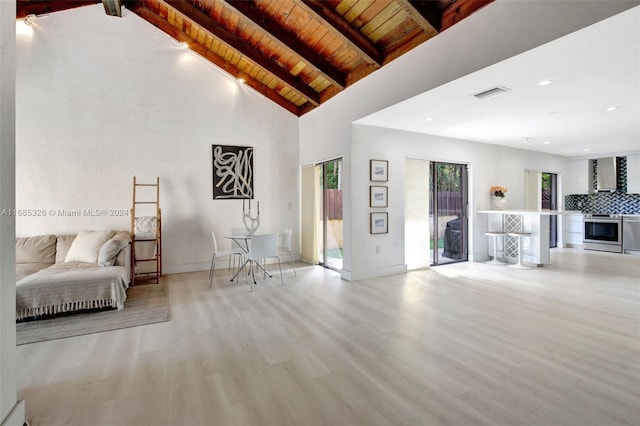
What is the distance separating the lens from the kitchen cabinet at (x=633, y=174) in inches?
273

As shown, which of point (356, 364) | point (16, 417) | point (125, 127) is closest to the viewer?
point (16, 417)

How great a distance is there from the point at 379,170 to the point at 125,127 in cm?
426

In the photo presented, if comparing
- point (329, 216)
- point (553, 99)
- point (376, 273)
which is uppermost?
point (553, 99)

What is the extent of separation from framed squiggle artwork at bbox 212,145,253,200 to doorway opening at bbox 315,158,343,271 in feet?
4.39

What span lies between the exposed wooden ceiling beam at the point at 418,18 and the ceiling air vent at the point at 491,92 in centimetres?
87

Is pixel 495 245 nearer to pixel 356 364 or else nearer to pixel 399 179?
pixel 399 179

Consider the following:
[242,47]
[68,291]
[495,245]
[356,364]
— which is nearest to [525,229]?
[495,245]

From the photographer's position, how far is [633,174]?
7016mm

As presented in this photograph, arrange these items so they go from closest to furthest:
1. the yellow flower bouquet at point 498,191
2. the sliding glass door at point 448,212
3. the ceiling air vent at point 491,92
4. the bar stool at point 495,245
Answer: the ceiling air vent at point 491,92 → the sliding glass door at point 448,212 → the bar stool at point 495,245 → the yellow flower bouquet at point 498,191

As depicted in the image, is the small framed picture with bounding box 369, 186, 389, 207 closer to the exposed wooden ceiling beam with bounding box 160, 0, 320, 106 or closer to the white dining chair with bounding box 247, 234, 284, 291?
the white dining chair with bounding box 247, 234, 284, 291

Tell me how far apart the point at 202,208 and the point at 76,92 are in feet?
8.50

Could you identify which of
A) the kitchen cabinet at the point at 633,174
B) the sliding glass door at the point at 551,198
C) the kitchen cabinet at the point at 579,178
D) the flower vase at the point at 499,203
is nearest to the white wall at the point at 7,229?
the flower vase at the point at 499,203

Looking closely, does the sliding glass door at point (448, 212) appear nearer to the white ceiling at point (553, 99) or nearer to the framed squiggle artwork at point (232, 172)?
the white ceiling at point (553, 99)

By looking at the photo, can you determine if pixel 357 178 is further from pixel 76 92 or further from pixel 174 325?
pixel 76 92
